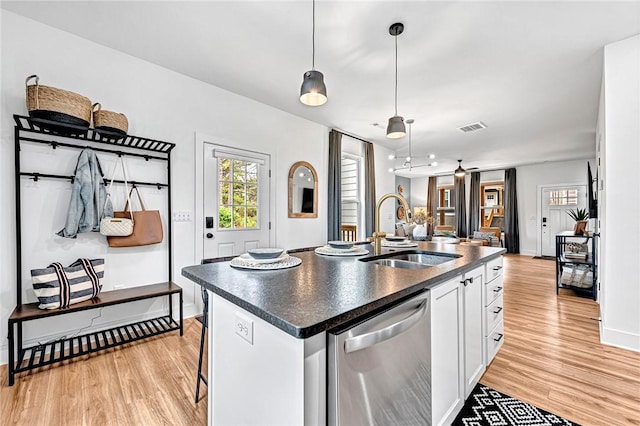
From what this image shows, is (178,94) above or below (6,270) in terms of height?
above

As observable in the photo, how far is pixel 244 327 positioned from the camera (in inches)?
39.4

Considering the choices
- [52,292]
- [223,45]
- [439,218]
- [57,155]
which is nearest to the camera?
[52,292]

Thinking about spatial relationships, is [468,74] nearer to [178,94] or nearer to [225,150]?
[225,150]

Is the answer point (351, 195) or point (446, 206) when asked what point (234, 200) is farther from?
point (446, 206)

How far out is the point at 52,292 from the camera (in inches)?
80.9

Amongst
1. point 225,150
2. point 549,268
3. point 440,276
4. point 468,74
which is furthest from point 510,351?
point 549,268

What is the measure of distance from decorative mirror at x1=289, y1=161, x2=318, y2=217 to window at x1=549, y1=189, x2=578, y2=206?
7.11 m

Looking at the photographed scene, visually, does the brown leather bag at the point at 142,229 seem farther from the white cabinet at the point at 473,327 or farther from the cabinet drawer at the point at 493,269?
the cabinet drawer at the point at 493,269

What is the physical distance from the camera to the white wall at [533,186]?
749cm

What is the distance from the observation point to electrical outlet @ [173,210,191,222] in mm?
2986

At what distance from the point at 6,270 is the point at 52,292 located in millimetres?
417

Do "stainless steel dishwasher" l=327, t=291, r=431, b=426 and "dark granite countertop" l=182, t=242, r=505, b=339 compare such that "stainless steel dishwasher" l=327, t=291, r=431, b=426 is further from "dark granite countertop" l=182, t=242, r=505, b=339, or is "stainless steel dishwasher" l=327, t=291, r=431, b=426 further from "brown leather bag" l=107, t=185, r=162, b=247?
"brown leather bag" l=107, t=185, r=162, b=247

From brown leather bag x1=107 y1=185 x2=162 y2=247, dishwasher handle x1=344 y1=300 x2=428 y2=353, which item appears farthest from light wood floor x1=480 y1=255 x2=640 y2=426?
brown leather bag x1=107 y1=185 x2=162 y2=247

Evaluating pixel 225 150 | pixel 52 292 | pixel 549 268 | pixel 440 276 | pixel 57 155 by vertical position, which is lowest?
pixel 549 268
